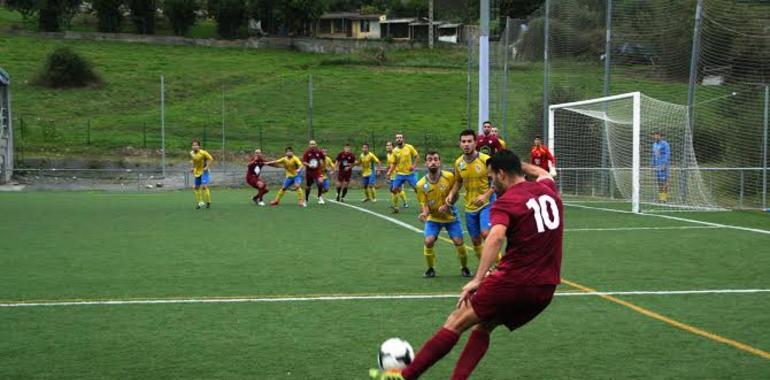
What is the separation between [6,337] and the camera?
8484mm

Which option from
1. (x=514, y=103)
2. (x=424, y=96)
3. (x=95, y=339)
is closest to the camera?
(x=95, y=339)

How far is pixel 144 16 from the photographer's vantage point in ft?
295

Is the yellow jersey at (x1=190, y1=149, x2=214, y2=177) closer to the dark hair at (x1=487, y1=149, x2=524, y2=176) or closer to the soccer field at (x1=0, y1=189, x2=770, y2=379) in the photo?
the soccer field at (x1=0, y1=189, x2=770, y2=379)

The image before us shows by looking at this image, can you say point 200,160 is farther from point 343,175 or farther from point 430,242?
point 430,242

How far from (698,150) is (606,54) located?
451 centimetres

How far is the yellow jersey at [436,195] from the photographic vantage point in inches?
485

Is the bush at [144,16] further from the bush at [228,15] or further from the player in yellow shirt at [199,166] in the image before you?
the player in yellow shirt at [199,166]

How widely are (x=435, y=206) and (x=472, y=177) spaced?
62 centimetres

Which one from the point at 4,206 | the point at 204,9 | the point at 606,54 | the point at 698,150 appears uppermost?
the point at 204,9

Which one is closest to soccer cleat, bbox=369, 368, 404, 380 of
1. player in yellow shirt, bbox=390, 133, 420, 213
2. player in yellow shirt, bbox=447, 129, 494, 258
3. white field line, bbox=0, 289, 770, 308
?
white field line, bbox=0, 289, 770, 308

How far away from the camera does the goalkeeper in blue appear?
2466 cm

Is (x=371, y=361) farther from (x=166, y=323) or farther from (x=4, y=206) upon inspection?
(x=4, y=206)

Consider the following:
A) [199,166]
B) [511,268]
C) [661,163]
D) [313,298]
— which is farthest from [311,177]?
[511,268]

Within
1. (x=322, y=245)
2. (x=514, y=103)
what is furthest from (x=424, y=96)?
(x=322, y=245)
